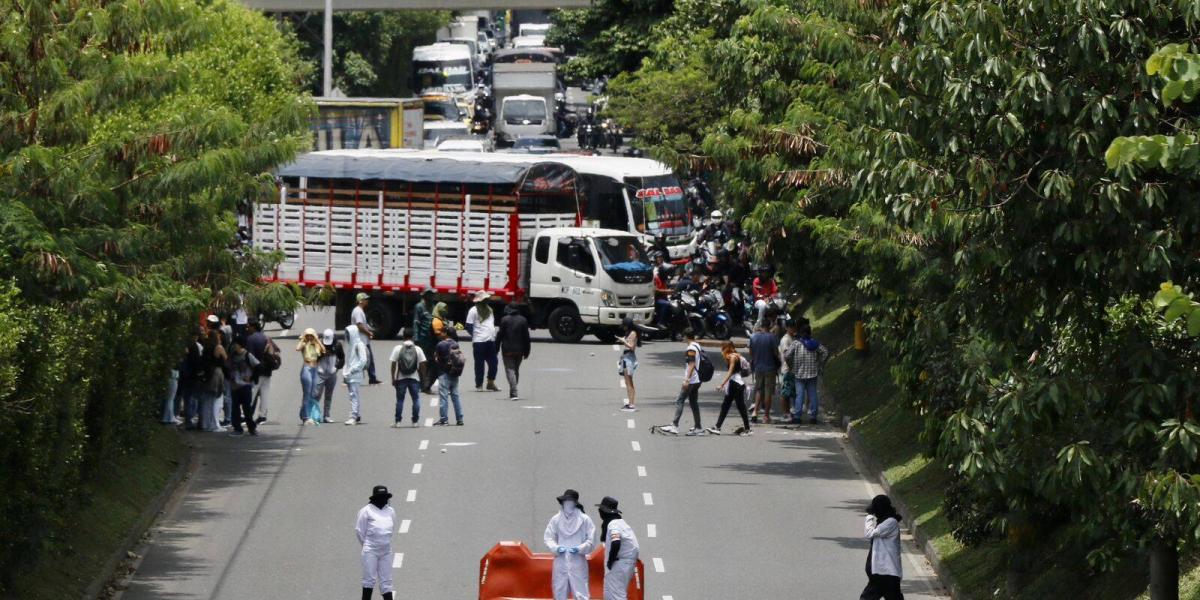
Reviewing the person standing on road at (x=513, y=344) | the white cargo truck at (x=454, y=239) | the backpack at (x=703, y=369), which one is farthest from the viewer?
the white cargo truck at (x=454, y=239)

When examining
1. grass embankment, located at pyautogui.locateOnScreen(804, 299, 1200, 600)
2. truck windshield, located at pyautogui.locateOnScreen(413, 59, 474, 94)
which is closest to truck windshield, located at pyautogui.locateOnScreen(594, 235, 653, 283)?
grass embankment, located at pyautogui.locateOnScreen(804, 299, 1200, 600)

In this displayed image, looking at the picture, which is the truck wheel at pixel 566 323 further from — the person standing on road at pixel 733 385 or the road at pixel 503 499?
the person standing on road at pixel 733 385

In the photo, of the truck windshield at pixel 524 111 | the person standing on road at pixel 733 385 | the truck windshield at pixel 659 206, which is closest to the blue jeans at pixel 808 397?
the person standing on road at pixel 733 385

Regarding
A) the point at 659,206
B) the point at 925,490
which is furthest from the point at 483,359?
the point at 659,206

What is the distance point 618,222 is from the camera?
145 ft

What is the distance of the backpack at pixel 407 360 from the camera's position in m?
27.2

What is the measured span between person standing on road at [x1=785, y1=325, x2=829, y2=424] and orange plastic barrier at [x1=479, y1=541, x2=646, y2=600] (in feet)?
38.2

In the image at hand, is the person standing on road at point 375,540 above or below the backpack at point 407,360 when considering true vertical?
above

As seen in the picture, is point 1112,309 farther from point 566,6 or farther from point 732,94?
point 566,6

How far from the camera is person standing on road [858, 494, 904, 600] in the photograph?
16.2 m

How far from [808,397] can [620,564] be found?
43.9 ft

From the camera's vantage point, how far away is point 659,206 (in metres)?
45.3

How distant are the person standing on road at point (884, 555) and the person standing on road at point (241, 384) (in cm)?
1269

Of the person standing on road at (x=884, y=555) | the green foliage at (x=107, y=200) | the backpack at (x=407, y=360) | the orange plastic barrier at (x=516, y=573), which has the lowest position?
the backpack at (x=407, y=360)
